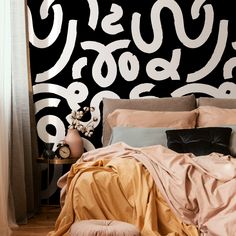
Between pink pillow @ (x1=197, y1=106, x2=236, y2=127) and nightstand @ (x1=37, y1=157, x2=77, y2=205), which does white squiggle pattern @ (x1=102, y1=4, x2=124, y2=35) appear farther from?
nightstand @ (x1=37, y1=157, x2=77, y2=205)

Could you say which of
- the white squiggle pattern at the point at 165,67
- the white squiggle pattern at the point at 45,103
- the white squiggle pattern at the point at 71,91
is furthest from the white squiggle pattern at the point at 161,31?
the white squiggle pattern at the point at 45,103

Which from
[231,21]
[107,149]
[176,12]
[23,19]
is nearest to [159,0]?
[176,12]

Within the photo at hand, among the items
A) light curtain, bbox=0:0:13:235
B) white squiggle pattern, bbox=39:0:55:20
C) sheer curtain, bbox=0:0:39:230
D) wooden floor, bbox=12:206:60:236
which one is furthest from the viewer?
white squiggle pattern, bbox=39:0:55:20

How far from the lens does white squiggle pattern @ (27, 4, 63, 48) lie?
4.97m

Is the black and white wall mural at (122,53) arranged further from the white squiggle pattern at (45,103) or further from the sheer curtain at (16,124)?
the sheer curtain at (16,124)

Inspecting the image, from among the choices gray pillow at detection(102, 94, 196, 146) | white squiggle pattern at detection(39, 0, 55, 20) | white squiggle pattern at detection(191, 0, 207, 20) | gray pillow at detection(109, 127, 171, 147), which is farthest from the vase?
white squiggle pattern at detection(191, 0, 207, 20)

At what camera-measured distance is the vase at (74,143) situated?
4680 mm

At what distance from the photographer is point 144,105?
4.72m

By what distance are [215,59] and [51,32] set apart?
6.13 feet

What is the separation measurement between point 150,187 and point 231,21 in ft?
8.50

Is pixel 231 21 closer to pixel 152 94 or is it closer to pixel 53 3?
pixel 152 94

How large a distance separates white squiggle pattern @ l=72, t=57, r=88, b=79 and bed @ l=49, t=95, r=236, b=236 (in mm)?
1184

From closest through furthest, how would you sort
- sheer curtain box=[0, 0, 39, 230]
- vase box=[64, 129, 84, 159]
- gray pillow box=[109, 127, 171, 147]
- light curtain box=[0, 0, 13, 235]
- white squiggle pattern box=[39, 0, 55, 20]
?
1. light curtain box=[0, 0, 13, 235]
2. sheer curtain box=[0, 0, 39, 230]
3. gray pillow box=[109, 127, 171, 147]
4. vase box=[64, 129, 84, 159]
5. white squiggle pattern box=[39, 0, 55, 20]

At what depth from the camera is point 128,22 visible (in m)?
5.00
